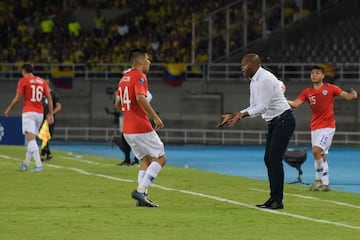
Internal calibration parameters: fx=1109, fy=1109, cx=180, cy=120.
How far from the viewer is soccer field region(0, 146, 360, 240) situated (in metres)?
12.5

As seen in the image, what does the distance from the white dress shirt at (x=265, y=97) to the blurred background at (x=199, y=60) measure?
27.8 meters

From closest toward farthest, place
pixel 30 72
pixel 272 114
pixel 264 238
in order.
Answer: pixel 264 238
pixel 272 114
pixel 30 72

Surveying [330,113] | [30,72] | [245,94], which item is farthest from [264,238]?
[245,94]

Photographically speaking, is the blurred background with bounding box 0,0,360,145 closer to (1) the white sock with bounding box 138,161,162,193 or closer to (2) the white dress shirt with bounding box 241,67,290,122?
(2) the white dress shirt with bounding box 241,67,290,122

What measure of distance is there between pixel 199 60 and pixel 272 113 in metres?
31.9

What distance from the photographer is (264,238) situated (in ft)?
39.5

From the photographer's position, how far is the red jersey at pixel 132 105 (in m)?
15.9

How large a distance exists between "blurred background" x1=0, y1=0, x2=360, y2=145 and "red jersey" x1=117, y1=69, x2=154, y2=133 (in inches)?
1099

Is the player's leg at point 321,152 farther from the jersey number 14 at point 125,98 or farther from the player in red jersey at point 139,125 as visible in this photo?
the jersey number 14 at point 125,98

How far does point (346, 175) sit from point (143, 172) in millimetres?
11321

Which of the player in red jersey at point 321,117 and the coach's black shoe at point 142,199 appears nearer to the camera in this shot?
the coach's black shoe at point 142,199

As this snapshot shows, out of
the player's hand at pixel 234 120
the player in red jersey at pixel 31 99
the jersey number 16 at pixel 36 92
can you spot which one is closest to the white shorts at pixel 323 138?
the player's hand at pixel 234 120

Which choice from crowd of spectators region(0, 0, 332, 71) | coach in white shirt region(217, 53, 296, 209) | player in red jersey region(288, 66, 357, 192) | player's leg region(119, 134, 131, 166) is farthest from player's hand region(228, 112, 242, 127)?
crowd of spectators region(0, 0, 332, 71)

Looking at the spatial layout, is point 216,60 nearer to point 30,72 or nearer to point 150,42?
point 150,42
